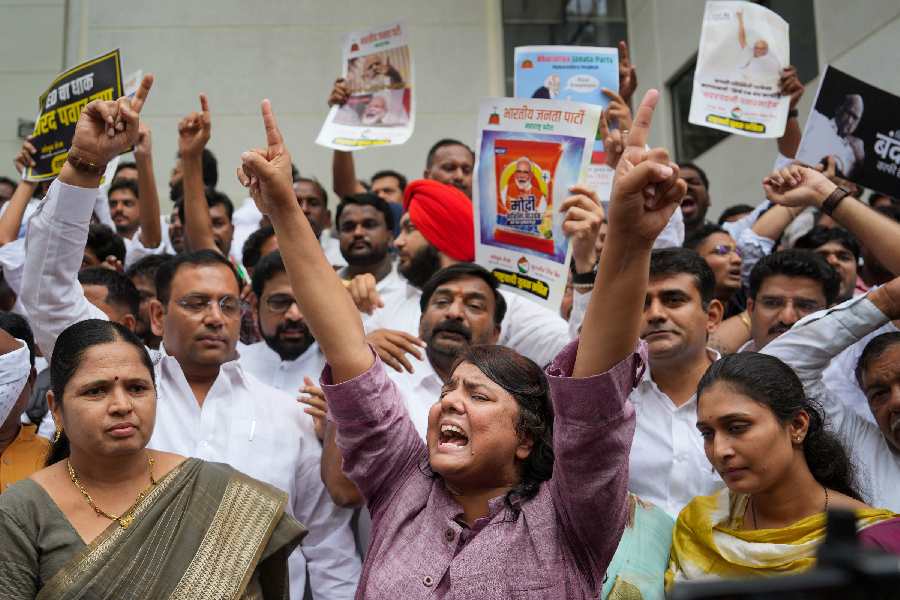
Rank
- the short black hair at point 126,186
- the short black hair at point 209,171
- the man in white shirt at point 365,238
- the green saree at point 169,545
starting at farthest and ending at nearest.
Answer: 1. the short black hair at point 209,171
2. the short black hair at point 126,186
3. the man in white shirt at point 365,238
4. the green saree at point 169,545

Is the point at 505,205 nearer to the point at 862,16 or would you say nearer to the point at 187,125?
the point at 187,125

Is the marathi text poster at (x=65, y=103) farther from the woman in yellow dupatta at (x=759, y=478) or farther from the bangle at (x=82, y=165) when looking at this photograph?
the woman in yellow dupatta at (x=759, y=478)

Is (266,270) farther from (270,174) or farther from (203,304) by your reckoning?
(270,174)

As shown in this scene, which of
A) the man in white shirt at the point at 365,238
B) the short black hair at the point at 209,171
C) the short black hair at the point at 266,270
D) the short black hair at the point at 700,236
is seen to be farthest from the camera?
the short black hair at the point at 209,171

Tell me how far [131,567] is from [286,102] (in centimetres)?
767

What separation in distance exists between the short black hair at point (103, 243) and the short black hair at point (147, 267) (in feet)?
0.66

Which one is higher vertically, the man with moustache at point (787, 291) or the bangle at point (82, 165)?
the bangle at point (82, 165)

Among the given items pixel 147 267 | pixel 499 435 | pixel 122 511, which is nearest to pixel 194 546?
pixel 122 511

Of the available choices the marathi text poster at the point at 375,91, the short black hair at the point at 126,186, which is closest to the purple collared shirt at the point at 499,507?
the marathi text poster at the point at 375,91

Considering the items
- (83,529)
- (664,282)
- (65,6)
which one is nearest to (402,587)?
(83,529)

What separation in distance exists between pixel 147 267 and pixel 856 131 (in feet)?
11.5

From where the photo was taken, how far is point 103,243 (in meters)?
5.40

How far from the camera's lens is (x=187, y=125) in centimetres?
468

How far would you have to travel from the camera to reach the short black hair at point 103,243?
5.37 meters
